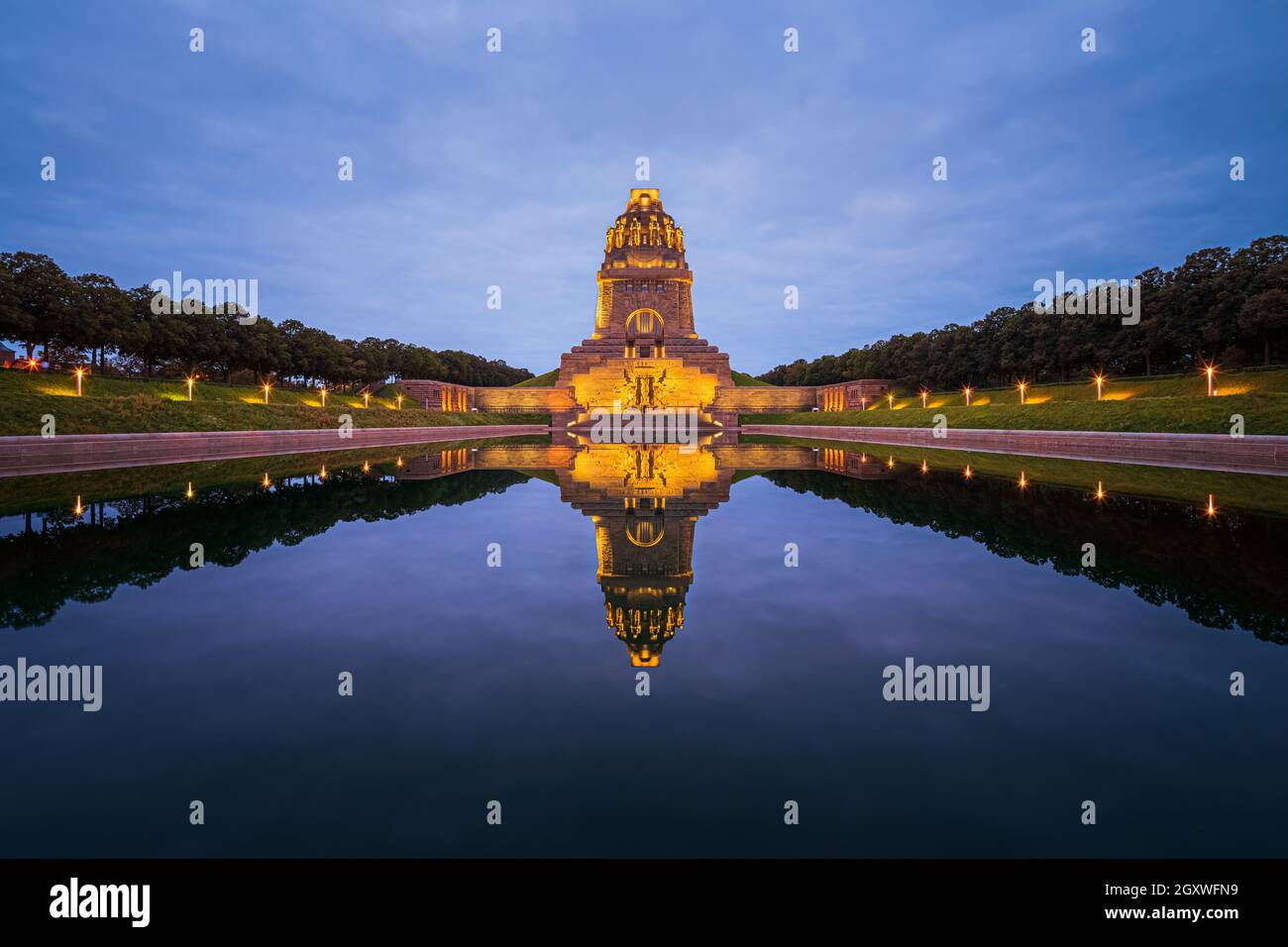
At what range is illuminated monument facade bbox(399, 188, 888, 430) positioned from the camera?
7025 cm

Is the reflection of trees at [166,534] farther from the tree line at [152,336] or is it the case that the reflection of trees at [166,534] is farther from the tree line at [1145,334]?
the tree line at [1145,334]

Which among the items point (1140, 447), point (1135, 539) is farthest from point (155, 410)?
point (1140, 447)

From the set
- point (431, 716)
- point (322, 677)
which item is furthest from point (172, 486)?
point (431, 716)

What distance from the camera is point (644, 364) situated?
2739 inches

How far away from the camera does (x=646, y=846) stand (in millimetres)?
3289

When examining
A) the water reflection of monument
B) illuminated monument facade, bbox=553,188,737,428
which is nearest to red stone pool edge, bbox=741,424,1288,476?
the water reflection of monument

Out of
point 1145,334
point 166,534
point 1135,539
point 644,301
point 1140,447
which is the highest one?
point 644,301

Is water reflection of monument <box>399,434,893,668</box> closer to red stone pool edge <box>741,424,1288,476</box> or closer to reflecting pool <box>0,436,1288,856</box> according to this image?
reflecting pool <box>0,436,1288,856</box>

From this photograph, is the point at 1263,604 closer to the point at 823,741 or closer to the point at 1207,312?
the point at 823,741

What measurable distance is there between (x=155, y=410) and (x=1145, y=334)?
2726 inches

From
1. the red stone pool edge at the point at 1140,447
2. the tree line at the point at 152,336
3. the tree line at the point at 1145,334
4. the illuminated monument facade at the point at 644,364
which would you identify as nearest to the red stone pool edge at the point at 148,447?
the tree line at the point at 152,336

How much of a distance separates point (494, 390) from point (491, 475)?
7125cm

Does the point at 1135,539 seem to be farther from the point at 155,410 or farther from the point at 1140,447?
the point at 155,410

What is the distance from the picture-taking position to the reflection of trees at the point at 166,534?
8.10 m
